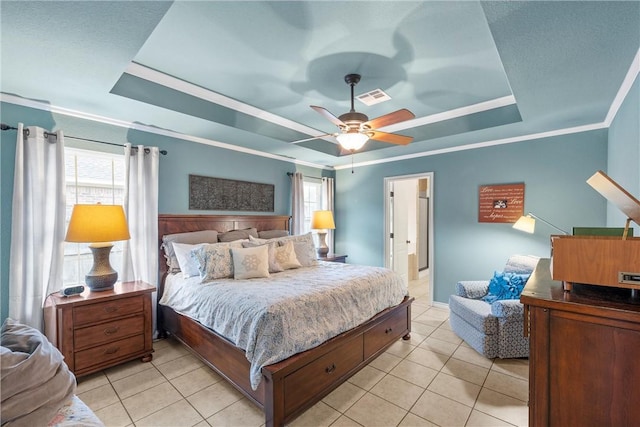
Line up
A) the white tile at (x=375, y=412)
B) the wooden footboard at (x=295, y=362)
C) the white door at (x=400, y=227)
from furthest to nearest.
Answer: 1. the white door at (x=400, y=227)
2. the white tile at (x=375, y=412)
3. the wooden footboard at (x=295, y=362)

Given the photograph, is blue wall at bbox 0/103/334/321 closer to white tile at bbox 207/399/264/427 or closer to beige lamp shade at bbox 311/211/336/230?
beige lamp shade at bbox 311/211/336/230

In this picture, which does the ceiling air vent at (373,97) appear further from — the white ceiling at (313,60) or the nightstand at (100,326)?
the nightstand at (100,326)

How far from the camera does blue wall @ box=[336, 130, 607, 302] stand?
10.7 feet

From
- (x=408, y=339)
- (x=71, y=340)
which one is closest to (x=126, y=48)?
(x=71, y=340)

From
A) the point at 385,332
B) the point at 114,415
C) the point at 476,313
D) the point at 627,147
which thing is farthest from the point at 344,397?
the point at 627,147

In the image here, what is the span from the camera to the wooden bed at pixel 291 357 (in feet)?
6.14

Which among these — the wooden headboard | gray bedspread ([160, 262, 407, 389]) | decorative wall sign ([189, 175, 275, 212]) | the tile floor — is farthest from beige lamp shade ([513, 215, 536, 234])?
decorative wall sign ([189, 175, 275, 212])

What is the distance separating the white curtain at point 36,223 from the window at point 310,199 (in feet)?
11.4

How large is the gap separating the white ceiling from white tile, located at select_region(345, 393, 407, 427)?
2.56 metres

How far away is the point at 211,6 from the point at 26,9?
0.92 m

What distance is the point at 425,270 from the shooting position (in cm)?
681

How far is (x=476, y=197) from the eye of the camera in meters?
3.99

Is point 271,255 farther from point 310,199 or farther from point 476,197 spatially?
point 476,197

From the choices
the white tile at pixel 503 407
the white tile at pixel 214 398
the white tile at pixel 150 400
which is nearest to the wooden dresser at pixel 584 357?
the white tile at pixel 503 407
